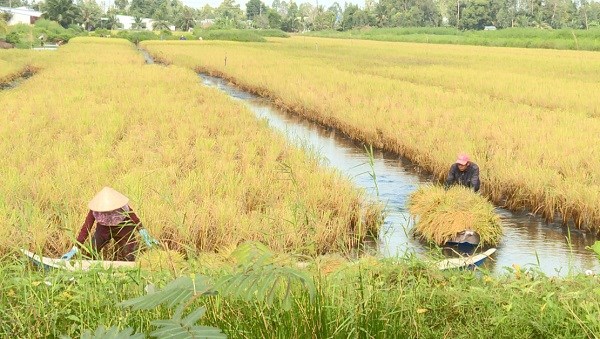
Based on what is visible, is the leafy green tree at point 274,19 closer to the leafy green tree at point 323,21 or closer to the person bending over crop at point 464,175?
the leafy green tree at point 323,21

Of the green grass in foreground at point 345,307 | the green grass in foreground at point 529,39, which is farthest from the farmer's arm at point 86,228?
the green grass in foreground at point 529,39

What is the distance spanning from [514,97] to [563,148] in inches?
278

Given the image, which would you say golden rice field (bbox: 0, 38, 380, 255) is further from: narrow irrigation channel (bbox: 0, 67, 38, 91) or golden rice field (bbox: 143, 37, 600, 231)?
narrow irrigation channel (bbox: 0, 67, 38, 91)

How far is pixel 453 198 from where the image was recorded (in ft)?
22.9

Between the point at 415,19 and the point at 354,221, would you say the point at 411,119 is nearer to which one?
the point at 354,221

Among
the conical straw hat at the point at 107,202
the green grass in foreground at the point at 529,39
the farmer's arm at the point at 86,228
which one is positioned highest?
the conical straw hat at the point at 107,202

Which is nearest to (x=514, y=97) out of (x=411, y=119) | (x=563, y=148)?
(x=411, y=119)

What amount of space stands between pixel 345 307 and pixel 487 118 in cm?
1002

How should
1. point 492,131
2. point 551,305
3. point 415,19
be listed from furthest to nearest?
1. point 415,19
2. point 492,131
3. point 551,305

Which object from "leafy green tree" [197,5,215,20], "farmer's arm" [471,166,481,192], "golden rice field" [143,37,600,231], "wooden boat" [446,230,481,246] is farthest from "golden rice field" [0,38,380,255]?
"leafy green tree" [197,5,215,20]

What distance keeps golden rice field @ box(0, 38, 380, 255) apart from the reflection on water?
0.39 meters

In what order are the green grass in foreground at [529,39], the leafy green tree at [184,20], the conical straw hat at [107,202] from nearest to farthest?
the conical straw hat at [107,202] < the green grass in foreground at [529,39] < the leafy green tree at [184,20]

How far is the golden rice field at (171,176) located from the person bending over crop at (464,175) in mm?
1079

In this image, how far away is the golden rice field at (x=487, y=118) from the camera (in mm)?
8008
